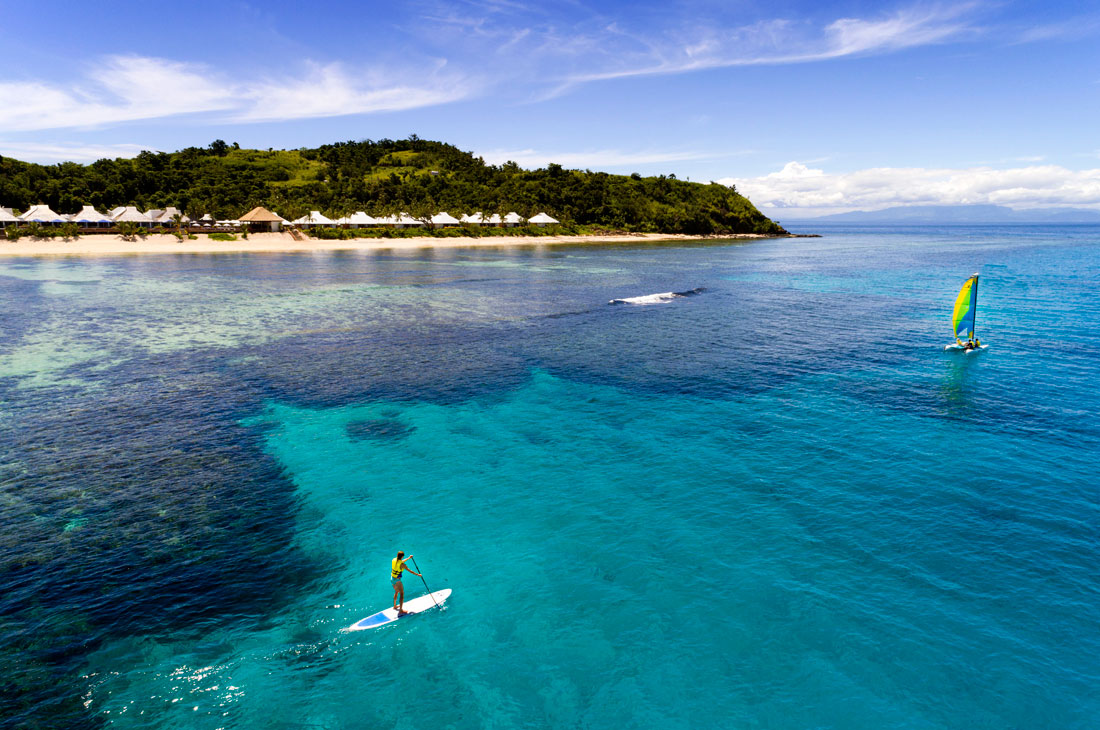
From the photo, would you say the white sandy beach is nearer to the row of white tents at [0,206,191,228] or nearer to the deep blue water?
the row of white tents at [0,206,191,228]

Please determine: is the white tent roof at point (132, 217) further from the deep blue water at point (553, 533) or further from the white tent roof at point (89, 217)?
the deep blue water at point (553, 533)

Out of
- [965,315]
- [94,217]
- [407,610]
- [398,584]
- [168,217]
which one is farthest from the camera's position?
[168,217]

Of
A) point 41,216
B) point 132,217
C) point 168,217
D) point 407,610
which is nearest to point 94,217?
point 132,217

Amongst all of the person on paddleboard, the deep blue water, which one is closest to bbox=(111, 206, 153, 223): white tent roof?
the deep blue water

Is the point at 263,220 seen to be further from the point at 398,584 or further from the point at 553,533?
the point at 398,584

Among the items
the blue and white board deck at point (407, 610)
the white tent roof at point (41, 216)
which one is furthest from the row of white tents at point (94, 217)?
the blue and white board deck at point (407, 610)

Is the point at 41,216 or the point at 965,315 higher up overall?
the point at 41,216
